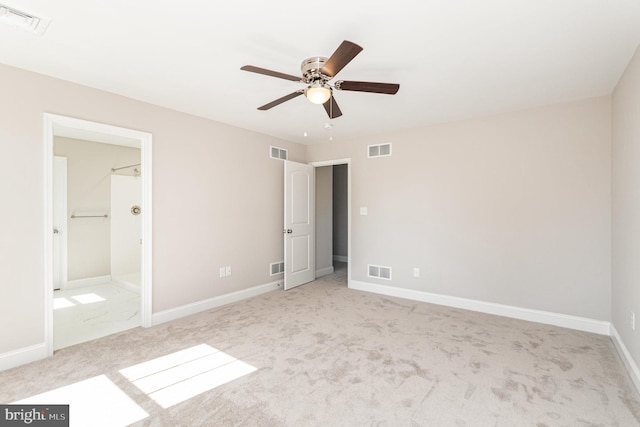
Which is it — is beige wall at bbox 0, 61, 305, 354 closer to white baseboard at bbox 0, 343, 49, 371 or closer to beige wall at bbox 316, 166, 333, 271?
white baseboard at bbox 0, 343, 49, 371

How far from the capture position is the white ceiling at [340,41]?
1817 millimetres

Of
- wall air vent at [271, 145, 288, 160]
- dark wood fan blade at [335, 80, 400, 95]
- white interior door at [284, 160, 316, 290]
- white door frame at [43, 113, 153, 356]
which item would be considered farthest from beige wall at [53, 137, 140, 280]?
dark wood fan blade at [335, 80, 400, 95]

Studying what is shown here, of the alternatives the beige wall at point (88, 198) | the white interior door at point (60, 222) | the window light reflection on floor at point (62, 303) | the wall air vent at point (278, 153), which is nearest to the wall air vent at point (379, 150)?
the wall air vent at point (278, 153)

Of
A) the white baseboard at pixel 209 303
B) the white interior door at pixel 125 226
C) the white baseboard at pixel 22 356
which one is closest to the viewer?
the white baseboard at pixel 22 356

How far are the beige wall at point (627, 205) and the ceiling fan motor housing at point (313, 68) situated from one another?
2.36m

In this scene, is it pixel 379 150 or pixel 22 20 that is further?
pixel 379 150

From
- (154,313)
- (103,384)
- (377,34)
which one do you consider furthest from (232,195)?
(377,34)

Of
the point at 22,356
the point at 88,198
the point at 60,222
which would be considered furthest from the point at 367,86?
the point at 60,222

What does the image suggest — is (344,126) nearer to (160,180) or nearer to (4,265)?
(160,180)

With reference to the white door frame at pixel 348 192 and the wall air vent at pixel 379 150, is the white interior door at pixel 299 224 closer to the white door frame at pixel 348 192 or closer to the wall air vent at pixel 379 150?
the white door frame at pixel 348 192

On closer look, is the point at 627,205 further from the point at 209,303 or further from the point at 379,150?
the point at 209,303

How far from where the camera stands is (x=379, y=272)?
15.6 ft

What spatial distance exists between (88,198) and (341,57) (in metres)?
5.36

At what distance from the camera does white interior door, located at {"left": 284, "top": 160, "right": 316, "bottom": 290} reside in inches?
195
